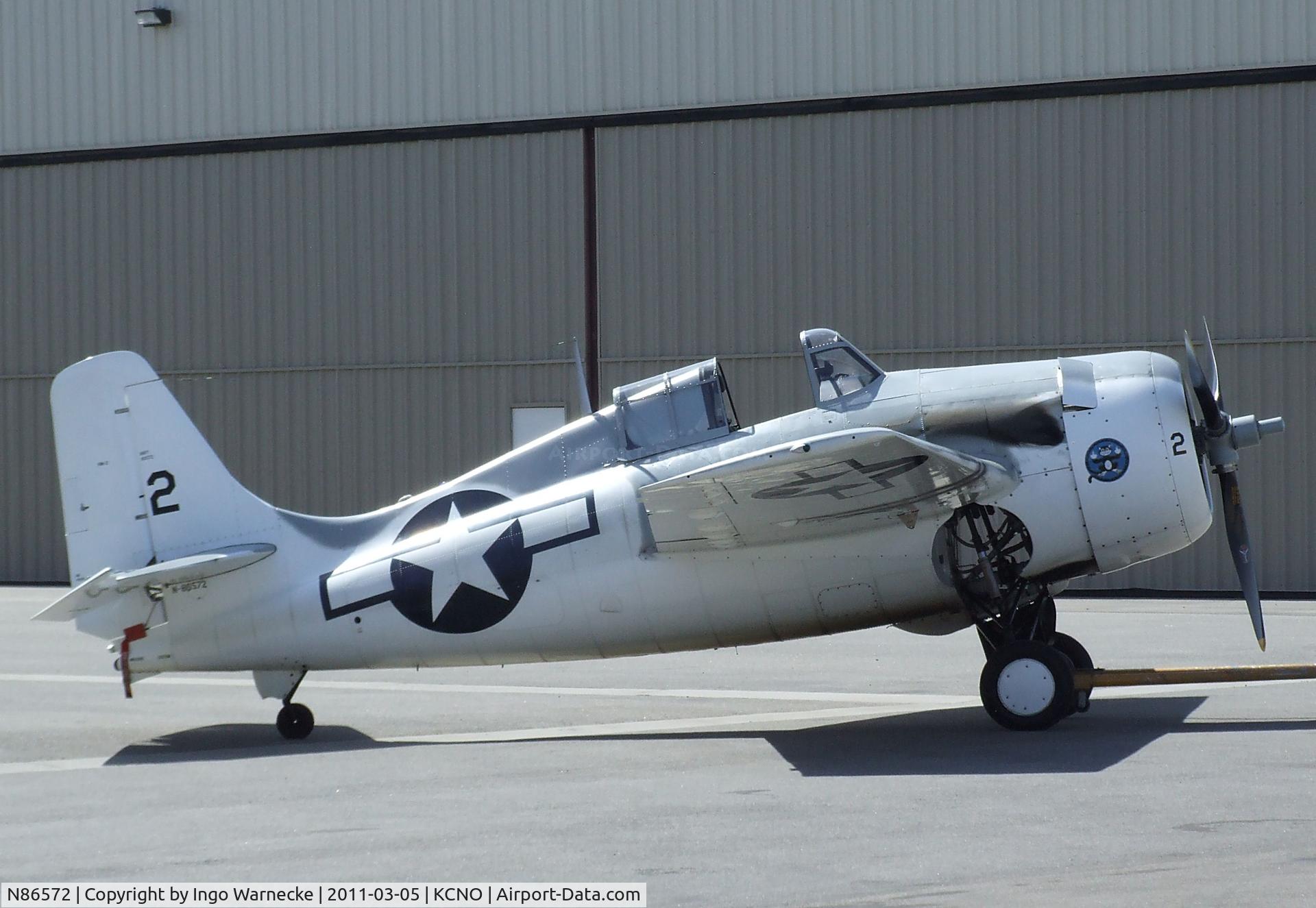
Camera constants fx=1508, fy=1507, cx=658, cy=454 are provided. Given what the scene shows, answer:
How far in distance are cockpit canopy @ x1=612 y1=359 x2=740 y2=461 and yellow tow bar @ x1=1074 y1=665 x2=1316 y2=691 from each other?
3037 mm

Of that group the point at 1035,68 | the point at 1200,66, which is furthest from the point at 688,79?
the point at 1200,66

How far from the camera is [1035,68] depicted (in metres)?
23.5

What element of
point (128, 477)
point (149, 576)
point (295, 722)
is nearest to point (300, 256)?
point (128, 477)

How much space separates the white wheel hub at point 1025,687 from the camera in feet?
33.1

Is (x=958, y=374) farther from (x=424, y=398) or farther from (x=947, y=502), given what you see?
(x=424, y=398)

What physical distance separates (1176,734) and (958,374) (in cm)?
285

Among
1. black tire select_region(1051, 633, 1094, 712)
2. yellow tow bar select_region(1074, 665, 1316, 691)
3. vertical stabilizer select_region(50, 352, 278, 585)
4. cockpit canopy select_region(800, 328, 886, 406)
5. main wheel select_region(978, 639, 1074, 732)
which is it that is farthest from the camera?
black tire select_region(1051, 633, 1094, 712)

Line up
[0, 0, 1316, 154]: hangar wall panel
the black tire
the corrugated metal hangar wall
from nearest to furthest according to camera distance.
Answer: the black tire → the corrugated metal hangar wall → [0, 0, 1316, 154]: hangar wall panel

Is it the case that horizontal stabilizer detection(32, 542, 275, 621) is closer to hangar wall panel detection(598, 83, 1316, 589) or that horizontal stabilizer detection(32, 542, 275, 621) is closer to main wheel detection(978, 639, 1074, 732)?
main wheel detection(978, 639, 1074, 732)

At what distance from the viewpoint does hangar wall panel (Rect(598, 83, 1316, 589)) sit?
2262cm

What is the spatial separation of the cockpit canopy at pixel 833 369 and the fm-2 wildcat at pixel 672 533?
19 millimetres

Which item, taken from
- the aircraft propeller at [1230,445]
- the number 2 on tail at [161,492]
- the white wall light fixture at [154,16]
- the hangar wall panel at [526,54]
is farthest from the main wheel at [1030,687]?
the white wall light fixture at [154,16]

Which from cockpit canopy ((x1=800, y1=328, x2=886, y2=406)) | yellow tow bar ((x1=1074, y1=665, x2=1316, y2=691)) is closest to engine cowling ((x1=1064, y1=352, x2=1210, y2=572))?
yellow tow bar ((x1=1074, y1=665, x2=1316, y2=691))

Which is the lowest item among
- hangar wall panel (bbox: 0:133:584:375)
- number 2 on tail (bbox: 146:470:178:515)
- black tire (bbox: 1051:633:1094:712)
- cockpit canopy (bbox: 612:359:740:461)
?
black tire (bbox: 1051:633:1094:712)
